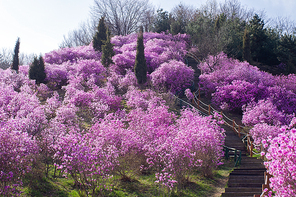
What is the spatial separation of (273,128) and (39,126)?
462 inches

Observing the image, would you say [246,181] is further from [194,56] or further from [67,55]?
[194,56]

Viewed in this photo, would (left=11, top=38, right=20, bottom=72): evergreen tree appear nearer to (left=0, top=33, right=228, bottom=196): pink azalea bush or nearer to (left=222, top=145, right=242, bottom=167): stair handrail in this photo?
(left=0, top=33, right=228, bottom=196): pink azalea bush

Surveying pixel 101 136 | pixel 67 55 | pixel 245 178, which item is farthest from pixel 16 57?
pixel 245 178

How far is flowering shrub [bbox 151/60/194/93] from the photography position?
66.7ft

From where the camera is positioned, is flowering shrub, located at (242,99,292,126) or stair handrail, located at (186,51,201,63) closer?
flowering shrub, located at (242,99,292,126)

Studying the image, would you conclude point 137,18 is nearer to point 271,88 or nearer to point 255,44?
point 255,44

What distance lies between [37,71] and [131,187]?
46.8ft

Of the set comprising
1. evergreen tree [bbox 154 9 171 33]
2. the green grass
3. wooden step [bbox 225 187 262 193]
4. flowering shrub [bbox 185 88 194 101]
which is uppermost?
evergreen tree [bbox 154 9 171 33]

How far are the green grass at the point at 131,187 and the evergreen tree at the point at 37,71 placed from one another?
11740mm

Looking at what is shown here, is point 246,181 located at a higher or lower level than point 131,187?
higher

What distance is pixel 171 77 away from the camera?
20.5m

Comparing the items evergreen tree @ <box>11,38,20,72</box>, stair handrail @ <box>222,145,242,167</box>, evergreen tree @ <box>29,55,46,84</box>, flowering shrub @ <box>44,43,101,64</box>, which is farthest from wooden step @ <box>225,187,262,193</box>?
flowering shrub @ <box>44,43,101,64</box>

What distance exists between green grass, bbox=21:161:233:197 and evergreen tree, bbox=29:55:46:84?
11740 millimetres

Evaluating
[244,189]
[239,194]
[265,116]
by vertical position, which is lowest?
[239,194]
